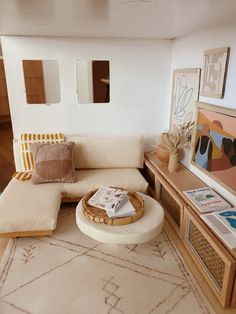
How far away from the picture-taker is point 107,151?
3113mm

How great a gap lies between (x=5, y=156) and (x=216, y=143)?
363cm

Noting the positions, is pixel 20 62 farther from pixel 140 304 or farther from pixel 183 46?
pixel 140 304

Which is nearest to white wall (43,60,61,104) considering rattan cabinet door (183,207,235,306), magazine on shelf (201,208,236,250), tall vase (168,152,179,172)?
tall vase (168,152,179,172)

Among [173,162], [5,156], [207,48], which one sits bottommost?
[5,156]

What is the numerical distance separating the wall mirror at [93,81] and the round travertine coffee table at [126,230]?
167cm

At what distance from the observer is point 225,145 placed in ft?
6.97

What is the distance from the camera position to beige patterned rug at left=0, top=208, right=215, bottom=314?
1.71m

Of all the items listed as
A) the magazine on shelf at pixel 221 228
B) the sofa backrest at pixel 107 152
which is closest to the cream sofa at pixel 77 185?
the sofa backrest at pixel 107 152

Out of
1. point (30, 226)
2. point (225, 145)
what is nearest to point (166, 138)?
point (225, 145)

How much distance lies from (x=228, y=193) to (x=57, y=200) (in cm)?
157

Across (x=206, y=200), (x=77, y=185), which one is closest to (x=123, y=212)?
(x=206, y=200)

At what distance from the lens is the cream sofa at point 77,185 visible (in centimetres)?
222

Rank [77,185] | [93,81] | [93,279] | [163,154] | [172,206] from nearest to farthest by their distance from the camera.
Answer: [93,279], [172,206], [77,185], [163,154], [93,81]

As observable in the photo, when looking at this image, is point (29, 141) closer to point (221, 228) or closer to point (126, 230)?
point (126, 230)
